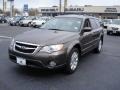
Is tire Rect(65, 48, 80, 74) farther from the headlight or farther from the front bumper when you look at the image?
the headlight

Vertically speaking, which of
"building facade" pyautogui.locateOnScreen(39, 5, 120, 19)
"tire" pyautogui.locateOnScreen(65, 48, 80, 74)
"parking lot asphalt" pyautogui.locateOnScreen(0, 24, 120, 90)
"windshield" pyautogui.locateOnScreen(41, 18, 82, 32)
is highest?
"building facade" pyautogui.locateOnScreen(39, 5, 120, 19)

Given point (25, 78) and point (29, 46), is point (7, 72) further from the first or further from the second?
point (29, 46)

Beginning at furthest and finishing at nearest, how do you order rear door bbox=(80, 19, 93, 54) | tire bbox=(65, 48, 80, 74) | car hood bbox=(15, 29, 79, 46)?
rear door bbox=(80, 19, 93, 54) → tire bbox=(65, 48, 80, 74) → car hood bbox=(15, 29, 79, 46)

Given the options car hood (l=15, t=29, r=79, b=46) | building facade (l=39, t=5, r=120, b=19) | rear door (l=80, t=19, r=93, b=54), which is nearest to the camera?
car hood (l=15, t=29, r=79, b=46)

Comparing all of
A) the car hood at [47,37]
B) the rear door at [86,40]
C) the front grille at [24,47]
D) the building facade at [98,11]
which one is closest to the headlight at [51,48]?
the car hood at [47,37]

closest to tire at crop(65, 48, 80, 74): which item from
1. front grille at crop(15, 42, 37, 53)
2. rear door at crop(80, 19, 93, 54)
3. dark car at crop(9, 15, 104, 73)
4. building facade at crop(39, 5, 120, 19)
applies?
dark car at crop(9, 15, 104, 73)

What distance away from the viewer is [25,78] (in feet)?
17.6

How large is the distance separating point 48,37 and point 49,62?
2.44ft

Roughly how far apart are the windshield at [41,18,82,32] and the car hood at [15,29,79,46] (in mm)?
444

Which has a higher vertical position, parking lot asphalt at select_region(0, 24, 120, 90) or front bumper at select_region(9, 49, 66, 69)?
front bumper at select_region(9, 49, 66, 69)

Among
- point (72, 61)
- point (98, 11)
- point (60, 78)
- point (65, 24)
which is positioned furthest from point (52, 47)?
point (98, 11)

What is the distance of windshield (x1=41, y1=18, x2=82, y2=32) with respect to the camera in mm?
6620

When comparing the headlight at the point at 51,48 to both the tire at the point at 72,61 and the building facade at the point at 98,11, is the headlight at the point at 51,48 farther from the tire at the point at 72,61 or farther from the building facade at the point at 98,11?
the building facade at the point at 98,11

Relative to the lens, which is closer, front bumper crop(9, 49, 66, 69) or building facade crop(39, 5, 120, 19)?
front bumper crop(9, 49, 66, 69)
